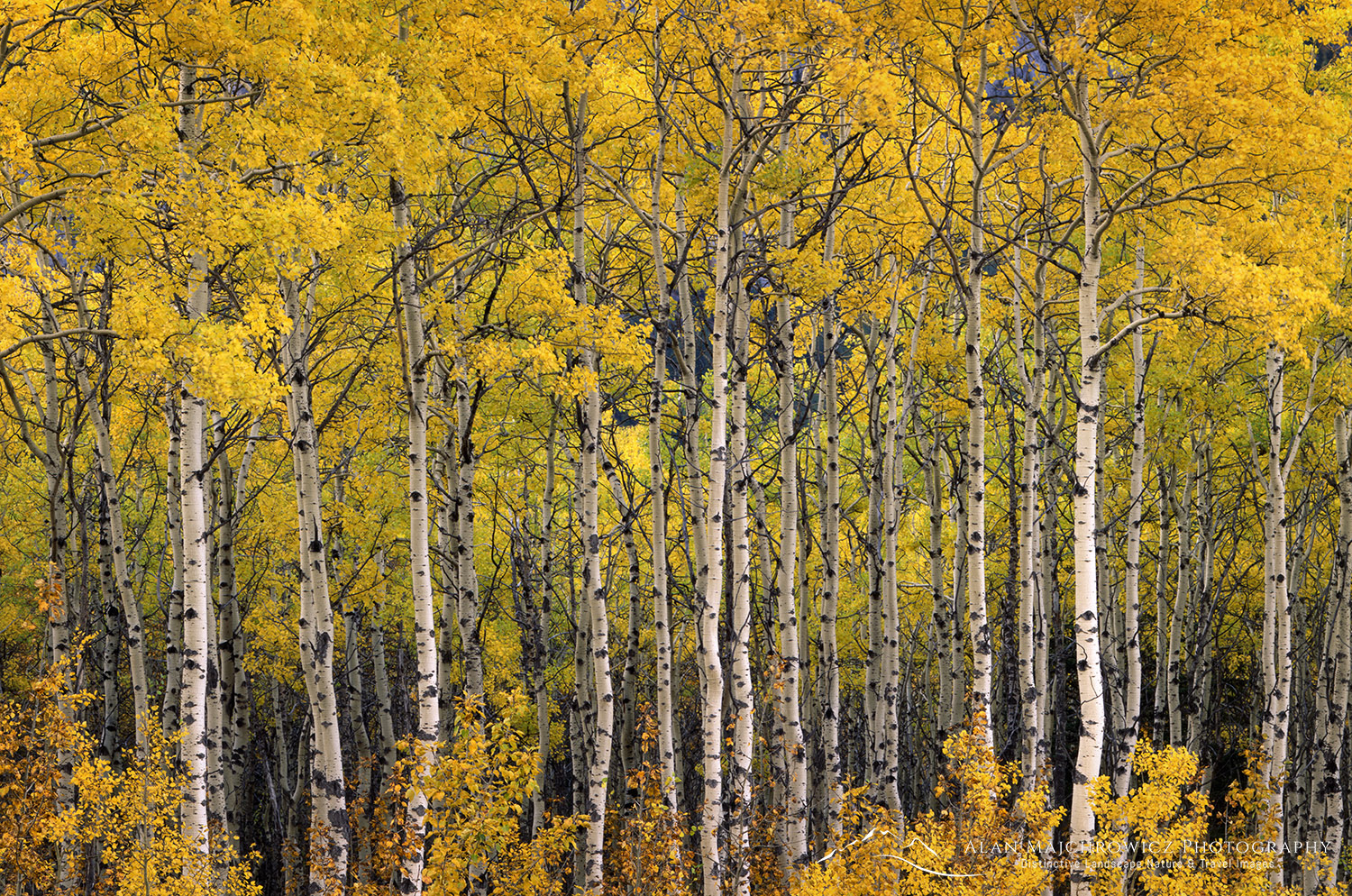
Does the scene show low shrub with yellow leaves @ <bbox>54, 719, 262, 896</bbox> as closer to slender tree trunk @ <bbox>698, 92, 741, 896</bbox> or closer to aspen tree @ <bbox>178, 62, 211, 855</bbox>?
aspen tree @ <bbox>178, 62, 211, 855</bbox>

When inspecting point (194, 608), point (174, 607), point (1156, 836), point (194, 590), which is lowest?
point (1156, 836)

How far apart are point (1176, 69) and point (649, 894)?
8.14m

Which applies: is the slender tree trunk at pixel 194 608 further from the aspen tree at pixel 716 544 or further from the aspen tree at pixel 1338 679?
the aspen tree at pixel 1338 679

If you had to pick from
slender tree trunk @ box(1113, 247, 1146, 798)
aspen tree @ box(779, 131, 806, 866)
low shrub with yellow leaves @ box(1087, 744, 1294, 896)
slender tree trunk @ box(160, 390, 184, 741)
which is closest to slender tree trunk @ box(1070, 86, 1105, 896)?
low shrub with yellow leaves @ box(1087, 744, 1294, 896)

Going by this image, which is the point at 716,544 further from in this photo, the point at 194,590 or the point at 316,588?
the point at 194,590

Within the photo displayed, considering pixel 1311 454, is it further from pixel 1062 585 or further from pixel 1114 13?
pixel 1114 13

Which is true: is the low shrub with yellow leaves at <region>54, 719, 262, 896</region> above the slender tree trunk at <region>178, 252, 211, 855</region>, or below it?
below

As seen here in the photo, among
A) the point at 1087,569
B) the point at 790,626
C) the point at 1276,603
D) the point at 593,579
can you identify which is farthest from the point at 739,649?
the point at 1276,603

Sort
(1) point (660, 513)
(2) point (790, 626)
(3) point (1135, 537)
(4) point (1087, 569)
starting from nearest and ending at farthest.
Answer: (4) point (1087, 569) → (2) point (790, 626) → (1) point (660, 513) → (3) point (1135, 537)

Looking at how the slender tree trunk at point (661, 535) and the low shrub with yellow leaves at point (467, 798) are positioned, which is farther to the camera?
the slender tree trunk at point (661, 535)

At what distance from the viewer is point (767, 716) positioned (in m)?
15.8

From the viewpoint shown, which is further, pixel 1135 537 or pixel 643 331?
pixel 1135 537

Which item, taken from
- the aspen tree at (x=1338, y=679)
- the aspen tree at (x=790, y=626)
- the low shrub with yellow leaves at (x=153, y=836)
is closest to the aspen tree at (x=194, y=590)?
the low shrub with yellow leaves at (x=153, y=836)

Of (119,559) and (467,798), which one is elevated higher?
(119,559)
